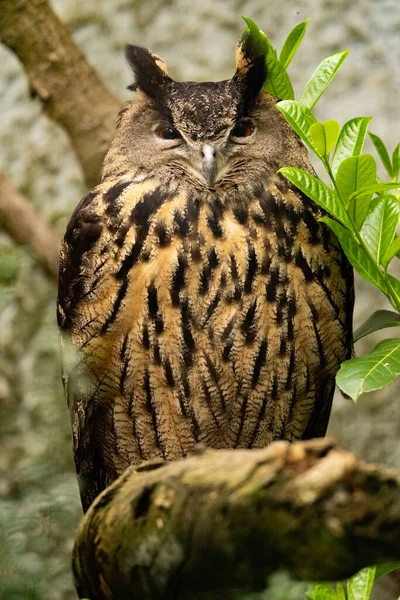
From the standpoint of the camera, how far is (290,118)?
4.96 ft

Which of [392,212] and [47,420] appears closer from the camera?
[47,420]

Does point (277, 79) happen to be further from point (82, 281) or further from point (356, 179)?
point (82, 281)

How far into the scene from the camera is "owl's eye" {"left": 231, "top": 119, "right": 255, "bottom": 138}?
1947 millimetres

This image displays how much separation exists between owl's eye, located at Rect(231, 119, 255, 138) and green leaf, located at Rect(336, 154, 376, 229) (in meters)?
0.45

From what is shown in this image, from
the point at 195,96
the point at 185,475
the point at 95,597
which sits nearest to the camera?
the point at 185,475

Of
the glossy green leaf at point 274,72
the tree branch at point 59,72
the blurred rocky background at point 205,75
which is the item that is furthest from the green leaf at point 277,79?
the blurred rocky background at point 205,75

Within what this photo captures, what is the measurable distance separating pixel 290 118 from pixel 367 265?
0.97ft

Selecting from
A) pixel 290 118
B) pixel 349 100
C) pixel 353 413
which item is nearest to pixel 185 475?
pixel 290 118

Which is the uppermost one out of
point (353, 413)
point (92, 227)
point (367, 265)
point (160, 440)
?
point (92, 227)

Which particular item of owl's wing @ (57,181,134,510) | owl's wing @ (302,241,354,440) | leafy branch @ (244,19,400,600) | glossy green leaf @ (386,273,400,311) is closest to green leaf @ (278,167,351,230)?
leafy branch @ (244,19,400,600)

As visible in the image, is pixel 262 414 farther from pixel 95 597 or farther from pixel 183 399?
pixel 95 597

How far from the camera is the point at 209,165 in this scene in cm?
183

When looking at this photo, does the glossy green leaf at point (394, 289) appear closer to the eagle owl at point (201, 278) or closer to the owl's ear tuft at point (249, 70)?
the eagle owl at point (201, 278)

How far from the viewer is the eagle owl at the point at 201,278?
6.06 feet
